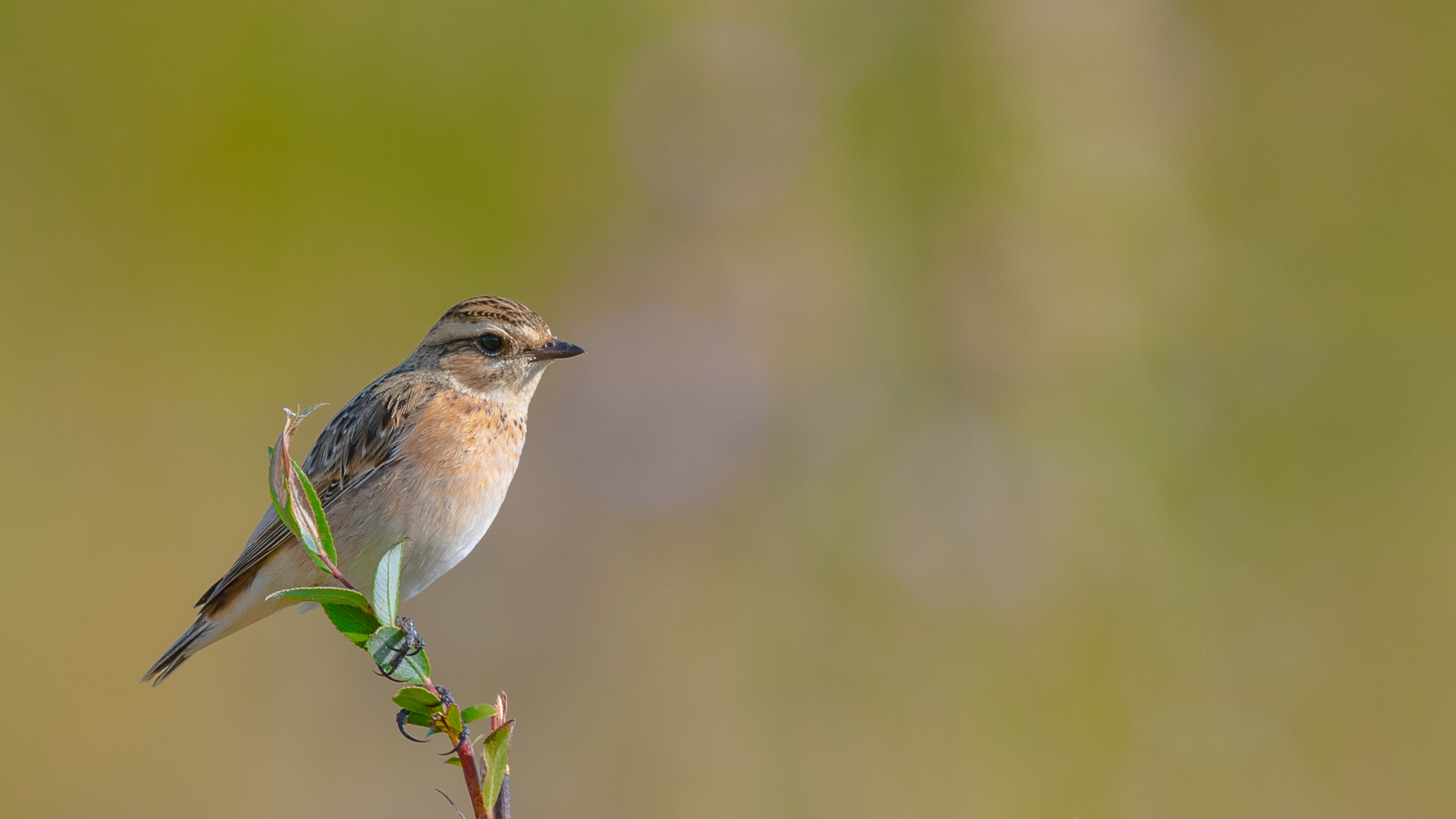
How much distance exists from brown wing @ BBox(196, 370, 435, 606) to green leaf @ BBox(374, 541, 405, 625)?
172 cm

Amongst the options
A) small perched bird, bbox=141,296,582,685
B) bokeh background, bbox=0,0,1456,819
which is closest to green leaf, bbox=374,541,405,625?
small perched bird, bbox=141,296,582,685

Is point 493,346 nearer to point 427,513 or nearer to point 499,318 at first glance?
point 499,318

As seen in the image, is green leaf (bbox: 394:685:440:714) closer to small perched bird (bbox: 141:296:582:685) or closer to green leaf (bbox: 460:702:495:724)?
green leaf (bbox: 460:702:495:724)

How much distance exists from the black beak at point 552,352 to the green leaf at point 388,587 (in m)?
1.47

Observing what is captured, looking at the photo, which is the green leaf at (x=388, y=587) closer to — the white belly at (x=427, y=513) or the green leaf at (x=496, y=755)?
the green leaf at (x=496, y=755)

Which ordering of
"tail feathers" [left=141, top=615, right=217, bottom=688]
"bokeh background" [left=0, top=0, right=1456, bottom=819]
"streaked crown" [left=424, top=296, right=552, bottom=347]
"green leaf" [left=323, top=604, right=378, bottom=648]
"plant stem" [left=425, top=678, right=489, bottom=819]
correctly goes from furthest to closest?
"bokeh background" [left=0, top=0, right=1456, bottom=819] < "streaked crown" [left=424, top=296, right=552, bottom=347] < "tail feathers" [left=141, top=615, right=217, bottom=688] < "green leaf" [left=323, top=604, right=378, bottom=648] < "plant stem" [left=425, top=678, right=489, bottom=819]

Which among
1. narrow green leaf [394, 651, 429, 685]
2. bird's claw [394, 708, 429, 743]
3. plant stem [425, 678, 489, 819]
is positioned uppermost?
narrow green leaf [394, 651, 429, 685]

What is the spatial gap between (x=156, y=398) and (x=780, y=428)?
344 centimetres

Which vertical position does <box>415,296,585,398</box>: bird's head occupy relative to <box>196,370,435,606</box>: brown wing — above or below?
above

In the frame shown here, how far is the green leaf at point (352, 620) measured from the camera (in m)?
1.28

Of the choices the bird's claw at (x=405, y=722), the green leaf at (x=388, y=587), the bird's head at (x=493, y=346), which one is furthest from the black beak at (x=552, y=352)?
the green leaf at (x=388, y=587)

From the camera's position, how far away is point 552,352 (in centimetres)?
296

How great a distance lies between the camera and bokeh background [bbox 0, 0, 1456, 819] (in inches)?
181

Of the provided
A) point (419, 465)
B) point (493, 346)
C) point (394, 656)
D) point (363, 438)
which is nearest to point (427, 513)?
point (419, 465)
